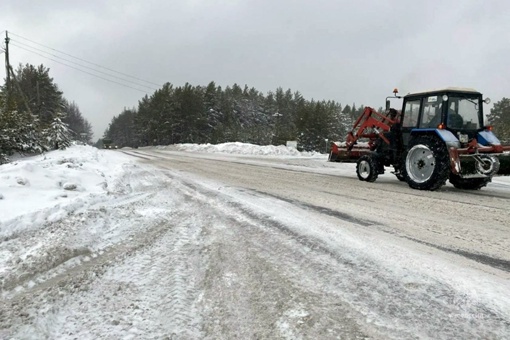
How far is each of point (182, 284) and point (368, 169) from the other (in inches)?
323

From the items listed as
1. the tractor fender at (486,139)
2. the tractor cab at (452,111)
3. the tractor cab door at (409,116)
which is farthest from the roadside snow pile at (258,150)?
the tractor fender at (486,139)

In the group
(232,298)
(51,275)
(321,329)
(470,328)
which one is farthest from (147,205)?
(470,328)

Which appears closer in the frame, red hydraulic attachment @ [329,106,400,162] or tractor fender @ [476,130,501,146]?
tractor fender @ [476,130,501,146]

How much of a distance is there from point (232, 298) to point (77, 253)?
1645 millimetres

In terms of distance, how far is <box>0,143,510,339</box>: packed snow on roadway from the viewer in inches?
73.2

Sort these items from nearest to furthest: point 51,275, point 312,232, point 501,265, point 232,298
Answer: point 232,298
point 51,275
point 501,265
point 312,232

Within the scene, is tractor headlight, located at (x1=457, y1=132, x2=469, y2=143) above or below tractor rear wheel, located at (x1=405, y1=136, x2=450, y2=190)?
above

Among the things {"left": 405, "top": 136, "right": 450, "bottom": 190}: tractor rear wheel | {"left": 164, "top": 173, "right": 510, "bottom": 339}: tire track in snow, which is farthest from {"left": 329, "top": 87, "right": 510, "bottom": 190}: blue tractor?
{"left": 164, "top": 173, "right": 510, "bottom": 339}: tire track in snow

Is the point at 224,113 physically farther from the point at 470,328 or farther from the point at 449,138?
the point at 470,328

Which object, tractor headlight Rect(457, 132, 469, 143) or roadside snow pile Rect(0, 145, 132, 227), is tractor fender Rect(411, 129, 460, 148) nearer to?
tractor headlight Rect(457, 132, 469, 143)

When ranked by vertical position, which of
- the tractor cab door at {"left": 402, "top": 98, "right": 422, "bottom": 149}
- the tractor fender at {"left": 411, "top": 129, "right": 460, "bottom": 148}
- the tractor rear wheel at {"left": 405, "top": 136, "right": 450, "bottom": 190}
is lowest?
the tractor rear wheel at {"left": 405, "top": 136, "right": 450, "bottom": 190}

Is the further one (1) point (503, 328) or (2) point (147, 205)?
(2) point (147, 205)

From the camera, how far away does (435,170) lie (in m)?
7.64

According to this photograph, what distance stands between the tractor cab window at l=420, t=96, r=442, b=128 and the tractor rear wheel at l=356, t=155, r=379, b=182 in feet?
5.14
